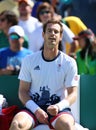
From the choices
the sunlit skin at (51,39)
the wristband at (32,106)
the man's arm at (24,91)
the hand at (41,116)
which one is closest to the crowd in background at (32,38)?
the man's arm at (24,91)

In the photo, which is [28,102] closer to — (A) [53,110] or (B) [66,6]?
(A) [53,110]

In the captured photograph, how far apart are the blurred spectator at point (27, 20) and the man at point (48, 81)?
2789 mm

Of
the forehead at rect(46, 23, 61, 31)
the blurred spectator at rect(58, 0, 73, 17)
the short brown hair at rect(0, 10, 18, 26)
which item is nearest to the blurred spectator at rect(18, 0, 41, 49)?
the short brown hair at rect(0, 10, 18, 26)

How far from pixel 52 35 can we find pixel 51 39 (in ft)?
0.16

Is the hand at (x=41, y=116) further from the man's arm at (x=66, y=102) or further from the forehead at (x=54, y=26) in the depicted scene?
the forehead at (x=54, y=26)

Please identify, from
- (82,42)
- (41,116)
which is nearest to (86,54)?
(82,42)

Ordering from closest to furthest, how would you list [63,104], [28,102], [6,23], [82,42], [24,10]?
[63,104], [28,102], [82,42], [6,23], [24,10]

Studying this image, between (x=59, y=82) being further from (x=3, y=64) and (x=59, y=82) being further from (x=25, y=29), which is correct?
(x=25, y=29)

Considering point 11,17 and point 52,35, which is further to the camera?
point 11,17


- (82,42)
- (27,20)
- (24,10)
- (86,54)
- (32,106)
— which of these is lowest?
(32,106)

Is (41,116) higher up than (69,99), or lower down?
lower down

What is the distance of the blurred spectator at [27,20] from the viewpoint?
1027 centimetres

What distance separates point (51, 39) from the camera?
734 centimetres

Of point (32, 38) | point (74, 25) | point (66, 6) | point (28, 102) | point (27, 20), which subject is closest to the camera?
point (28, 102)
